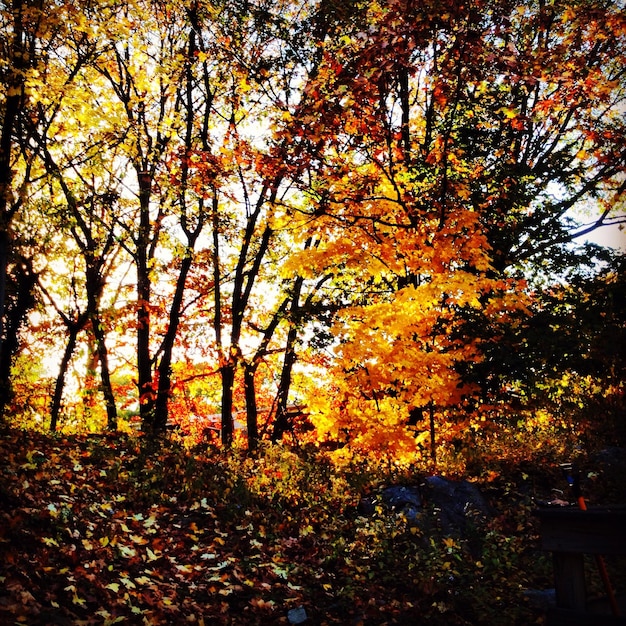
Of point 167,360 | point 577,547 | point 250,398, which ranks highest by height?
point 167,360

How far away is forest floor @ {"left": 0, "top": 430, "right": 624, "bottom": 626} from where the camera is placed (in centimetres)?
600

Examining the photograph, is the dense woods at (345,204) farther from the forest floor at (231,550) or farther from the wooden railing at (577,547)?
the wooden railing at (577,547)

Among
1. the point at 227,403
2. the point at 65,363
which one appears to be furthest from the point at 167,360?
the point at 65,363

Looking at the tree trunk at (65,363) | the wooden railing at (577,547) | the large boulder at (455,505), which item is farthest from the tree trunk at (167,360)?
the wooden railing at (577,547)

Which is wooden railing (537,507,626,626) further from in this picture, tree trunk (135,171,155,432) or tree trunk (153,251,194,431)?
tree trunk (135,171,155,432)

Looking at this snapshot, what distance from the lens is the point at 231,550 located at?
26.2ft

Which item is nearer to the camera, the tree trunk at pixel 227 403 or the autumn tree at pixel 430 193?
the autumn tree at pixel 430 193

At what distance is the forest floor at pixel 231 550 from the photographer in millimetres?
6000

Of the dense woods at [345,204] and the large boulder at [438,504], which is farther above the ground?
the dense woods at [345,204]

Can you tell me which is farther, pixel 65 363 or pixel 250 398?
pixel 65 363

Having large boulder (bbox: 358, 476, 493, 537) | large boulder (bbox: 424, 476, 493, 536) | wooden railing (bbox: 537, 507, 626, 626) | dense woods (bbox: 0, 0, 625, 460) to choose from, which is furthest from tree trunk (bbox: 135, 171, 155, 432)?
wooden railing (bbox: 537, 507, 626, 626)

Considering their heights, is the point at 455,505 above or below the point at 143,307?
below

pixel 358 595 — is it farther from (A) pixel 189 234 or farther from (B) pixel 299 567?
(A) pixel 189 234

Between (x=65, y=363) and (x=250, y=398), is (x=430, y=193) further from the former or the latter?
(x=65, y=363)
